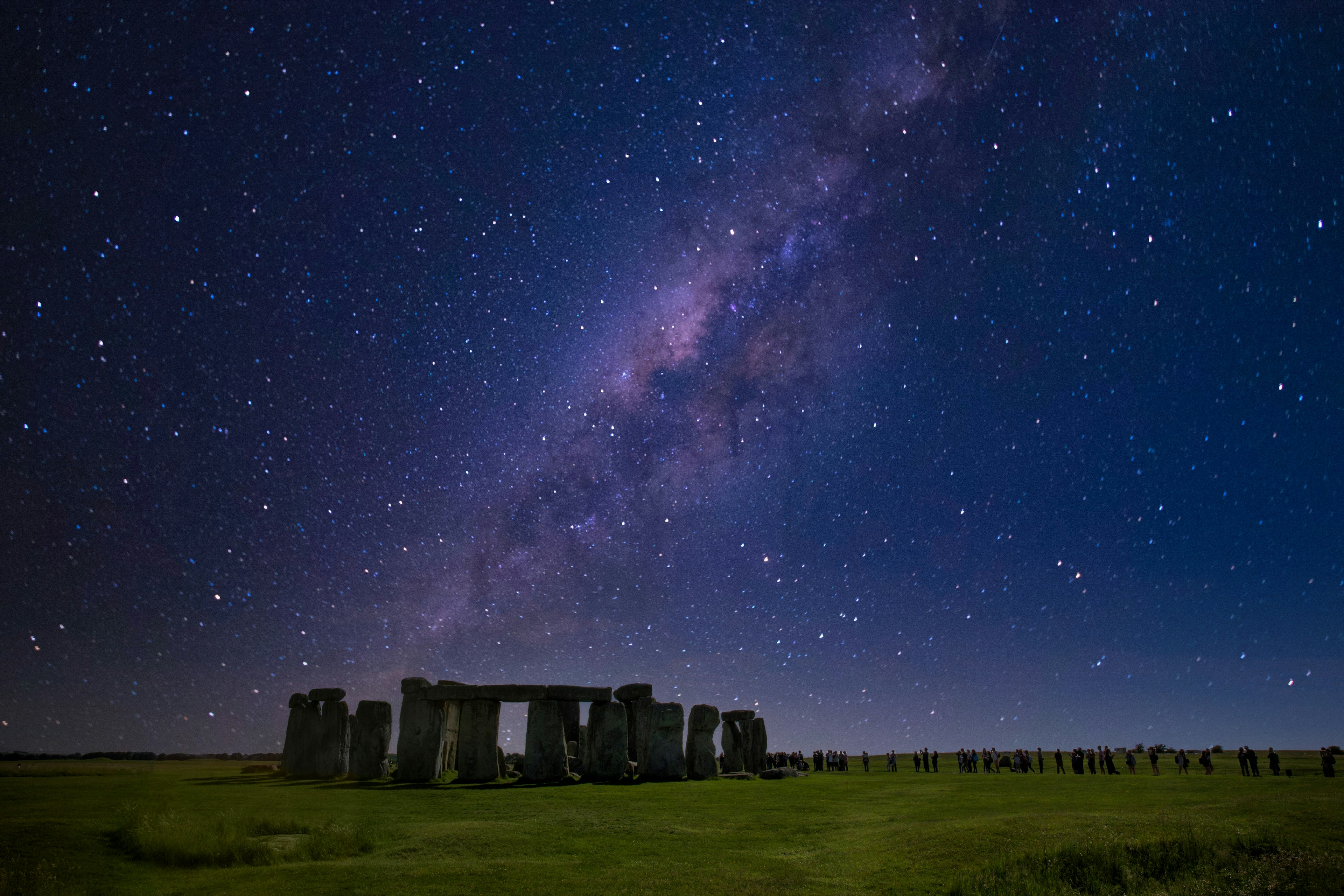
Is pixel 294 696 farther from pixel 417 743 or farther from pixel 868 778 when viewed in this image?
pixel 868 778

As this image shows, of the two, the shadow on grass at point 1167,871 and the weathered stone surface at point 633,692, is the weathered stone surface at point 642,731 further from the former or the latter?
the shadow on grass at point 1167,871

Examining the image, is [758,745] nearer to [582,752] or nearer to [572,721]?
[582,752]

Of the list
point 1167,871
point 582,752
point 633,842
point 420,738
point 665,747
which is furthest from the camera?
point 582,752

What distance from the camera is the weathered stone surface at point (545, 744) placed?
2786 centimetres

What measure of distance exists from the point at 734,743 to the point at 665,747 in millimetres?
8076

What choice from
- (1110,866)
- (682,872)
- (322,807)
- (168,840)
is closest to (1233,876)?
(1110,866)

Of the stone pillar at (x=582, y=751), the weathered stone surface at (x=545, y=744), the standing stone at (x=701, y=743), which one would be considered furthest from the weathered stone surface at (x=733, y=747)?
the weathered stone surface at (x=545, y=744)

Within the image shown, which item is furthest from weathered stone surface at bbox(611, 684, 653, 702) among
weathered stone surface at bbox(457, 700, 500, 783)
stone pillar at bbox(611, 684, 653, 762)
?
weathered stone surface at bbox(457, 700, 500, 783)

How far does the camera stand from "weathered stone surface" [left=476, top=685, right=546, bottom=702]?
28.7 metres

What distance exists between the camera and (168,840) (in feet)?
41.0

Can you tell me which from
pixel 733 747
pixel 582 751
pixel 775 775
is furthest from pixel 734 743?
pixel 582 751

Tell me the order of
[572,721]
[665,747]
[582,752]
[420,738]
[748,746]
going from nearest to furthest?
[420,738] < [665,747] < [582,752] < [748,746] < [572,721]

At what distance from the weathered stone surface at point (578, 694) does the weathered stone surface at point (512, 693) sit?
0.33 meters

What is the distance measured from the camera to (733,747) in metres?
36.7
